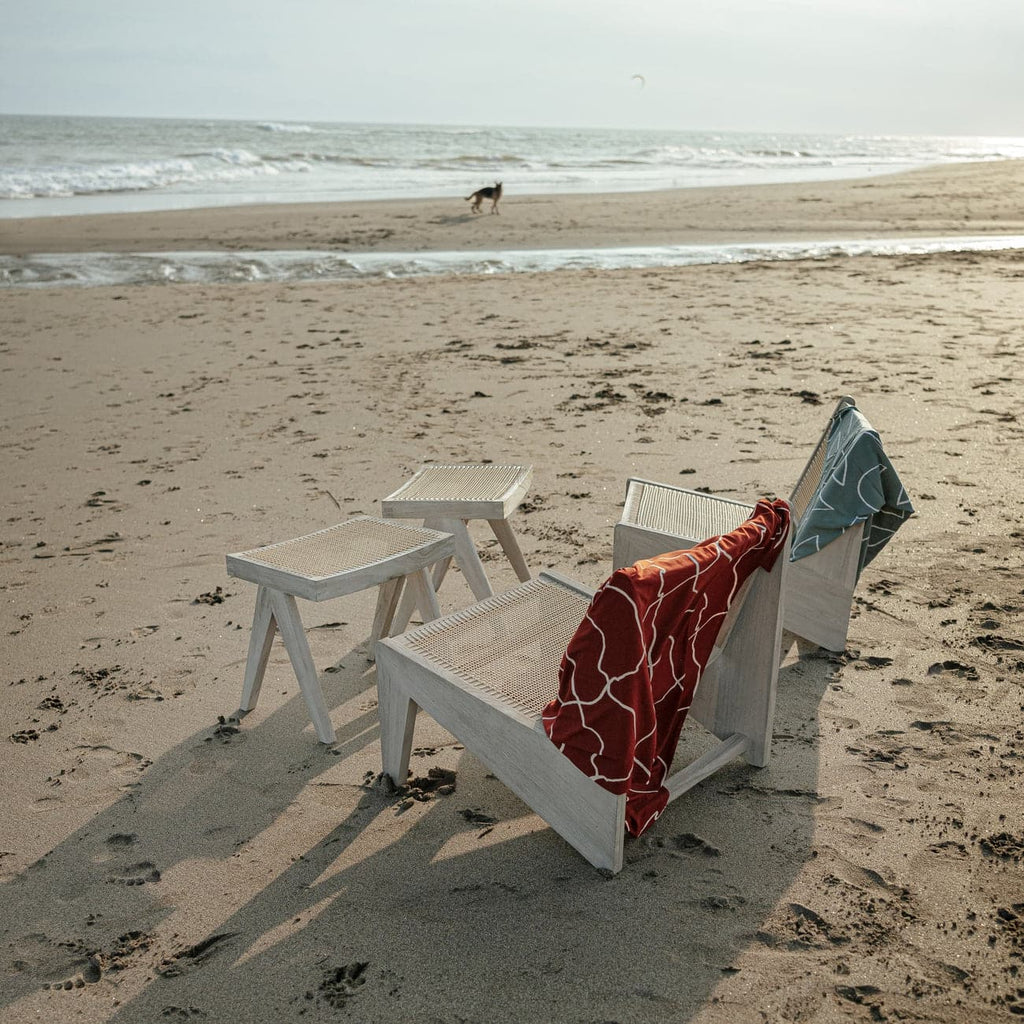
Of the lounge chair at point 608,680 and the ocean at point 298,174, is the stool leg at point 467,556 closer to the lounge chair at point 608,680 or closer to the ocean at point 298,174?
the lounge chair at point 608,680

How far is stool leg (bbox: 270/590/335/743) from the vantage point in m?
2.94

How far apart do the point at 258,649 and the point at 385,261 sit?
993 centimetres

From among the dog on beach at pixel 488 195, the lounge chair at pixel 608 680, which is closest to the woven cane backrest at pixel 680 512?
the lounge chair at pixel 608 680

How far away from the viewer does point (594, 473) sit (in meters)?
5.07

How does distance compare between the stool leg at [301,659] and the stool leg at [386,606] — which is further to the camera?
the stool leg at [386,606]

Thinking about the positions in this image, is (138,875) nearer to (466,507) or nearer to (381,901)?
(381,901)

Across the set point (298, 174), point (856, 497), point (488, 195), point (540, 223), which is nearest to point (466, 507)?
point (856, 497)

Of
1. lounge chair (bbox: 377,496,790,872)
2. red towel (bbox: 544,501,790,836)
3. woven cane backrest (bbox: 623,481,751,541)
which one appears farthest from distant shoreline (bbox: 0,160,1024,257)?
red towel (bbox: 544,501,790,836)

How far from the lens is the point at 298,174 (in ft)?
92.0

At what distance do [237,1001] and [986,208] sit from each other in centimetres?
1804

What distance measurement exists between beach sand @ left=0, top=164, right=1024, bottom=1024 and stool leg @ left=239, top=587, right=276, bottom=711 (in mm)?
75

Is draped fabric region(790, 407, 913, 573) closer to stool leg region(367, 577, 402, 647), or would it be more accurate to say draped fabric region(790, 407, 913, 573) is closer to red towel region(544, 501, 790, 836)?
red towel region(544, 501, 790, 836)

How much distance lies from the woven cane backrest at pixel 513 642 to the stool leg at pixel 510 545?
632 millimetres

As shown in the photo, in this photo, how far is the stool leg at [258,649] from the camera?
120 inches
